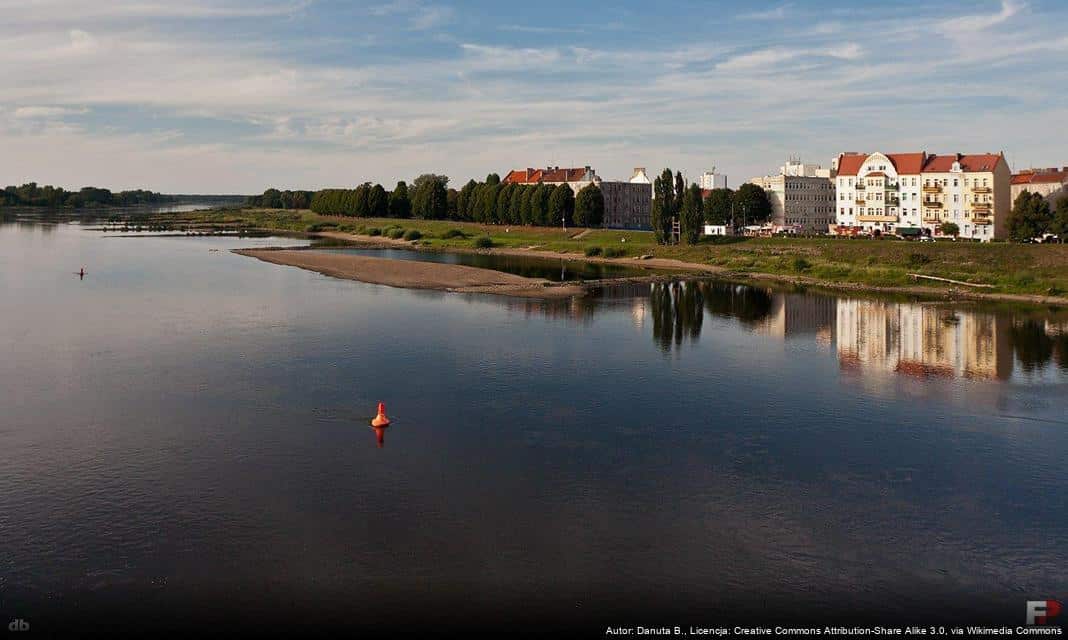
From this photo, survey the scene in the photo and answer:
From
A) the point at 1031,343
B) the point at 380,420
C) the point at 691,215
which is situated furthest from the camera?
the point at 691,215

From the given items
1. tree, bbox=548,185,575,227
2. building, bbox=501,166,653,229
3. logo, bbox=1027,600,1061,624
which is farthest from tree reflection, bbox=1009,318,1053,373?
building, bbox=501,166,653,229

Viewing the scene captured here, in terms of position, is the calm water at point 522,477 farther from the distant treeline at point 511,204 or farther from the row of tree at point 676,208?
the distant treeline at point 511,204

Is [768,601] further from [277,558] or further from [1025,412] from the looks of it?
[1025,412]

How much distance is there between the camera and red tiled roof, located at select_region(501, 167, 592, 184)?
17775 cm

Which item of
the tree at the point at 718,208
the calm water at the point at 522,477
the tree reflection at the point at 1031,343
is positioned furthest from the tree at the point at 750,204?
the calm water at the point at 522,477

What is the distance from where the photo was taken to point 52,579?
829 inches

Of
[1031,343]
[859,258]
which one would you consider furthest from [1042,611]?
[859,258]

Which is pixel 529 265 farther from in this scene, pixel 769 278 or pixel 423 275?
pixel 769 278

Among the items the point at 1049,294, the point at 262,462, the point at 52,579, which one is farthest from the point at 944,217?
the point at 52,579

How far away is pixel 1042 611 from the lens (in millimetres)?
20156

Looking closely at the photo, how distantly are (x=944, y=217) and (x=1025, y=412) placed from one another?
8747 cm

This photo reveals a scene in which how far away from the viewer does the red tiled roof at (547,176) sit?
178 metres

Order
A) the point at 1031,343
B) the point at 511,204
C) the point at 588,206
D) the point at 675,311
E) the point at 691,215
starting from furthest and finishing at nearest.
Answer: the point at 511,204, the point at 588,206, the point at 691,215, the point at 675,311, the point at 1031,343

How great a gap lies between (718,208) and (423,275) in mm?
64557
